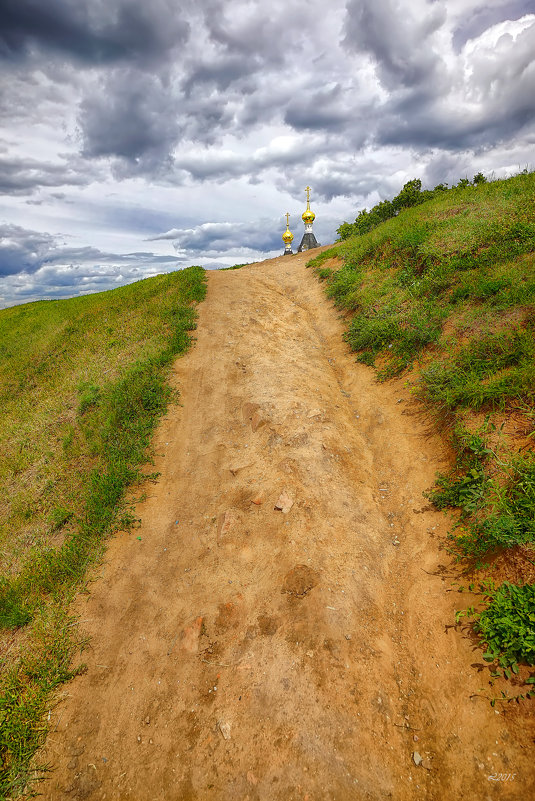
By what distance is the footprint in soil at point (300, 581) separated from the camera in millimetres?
4621

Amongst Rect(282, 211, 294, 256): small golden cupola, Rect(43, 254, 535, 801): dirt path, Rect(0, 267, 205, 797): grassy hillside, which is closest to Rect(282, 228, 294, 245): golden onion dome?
Rect(282, 211, 294, 256): small golden cupola

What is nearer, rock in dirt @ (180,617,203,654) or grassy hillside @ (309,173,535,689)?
grassy hillside @ (309,173,535,689)

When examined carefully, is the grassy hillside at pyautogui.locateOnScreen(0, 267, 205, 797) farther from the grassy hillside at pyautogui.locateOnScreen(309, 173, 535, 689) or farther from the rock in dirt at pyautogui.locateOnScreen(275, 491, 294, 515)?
the grassy hillside at pyautogui.locateOnScreen(309, 173, 535, 689)

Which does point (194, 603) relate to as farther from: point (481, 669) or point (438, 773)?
point (481, 669)

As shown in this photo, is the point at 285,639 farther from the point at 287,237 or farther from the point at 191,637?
the point at 287,237

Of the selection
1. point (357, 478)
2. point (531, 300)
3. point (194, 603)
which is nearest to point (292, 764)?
point (194, 603)

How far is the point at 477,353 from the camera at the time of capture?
268 inches

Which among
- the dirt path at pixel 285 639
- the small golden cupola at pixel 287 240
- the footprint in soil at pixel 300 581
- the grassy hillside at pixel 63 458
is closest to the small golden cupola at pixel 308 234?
the small golden cupola at pixel 287 240

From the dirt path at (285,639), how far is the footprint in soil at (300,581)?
2 cm

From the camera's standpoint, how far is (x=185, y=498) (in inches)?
260

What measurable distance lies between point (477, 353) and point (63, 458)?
385 inches

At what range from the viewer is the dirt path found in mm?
3293

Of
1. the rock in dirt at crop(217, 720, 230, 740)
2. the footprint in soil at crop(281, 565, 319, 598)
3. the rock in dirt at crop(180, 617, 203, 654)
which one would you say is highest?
the footprint in soil at crop(281, 565, 319, 598)

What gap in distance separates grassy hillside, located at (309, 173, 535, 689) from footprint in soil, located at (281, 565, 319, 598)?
6.28ft
